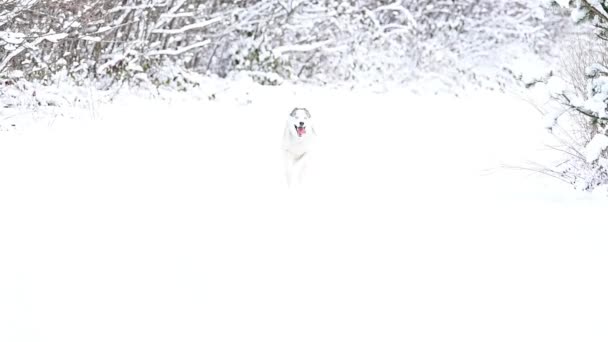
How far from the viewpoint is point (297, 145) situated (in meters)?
8.84

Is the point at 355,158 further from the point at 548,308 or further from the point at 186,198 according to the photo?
the point at 548,308

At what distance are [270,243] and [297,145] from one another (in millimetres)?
2664

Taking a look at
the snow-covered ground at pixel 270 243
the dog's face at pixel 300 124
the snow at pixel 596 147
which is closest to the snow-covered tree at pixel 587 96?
the snow at pixel 596 147

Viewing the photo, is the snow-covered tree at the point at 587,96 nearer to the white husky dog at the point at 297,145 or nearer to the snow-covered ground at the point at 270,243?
the snow-covered ground at the point at 270,243

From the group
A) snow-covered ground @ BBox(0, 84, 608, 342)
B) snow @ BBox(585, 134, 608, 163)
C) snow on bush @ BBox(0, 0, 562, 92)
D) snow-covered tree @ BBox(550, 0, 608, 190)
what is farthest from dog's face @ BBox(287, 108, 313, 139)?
snow @ BBox(585, 134, 608, 163)

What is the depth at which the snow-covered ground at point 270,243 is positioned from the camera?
4551mm

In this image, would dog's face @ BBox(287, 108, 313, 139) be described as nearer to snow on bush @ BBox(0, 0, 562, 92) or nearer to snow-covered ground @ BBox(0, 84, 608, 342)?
snow-covered ground @ BBox(0, 84, 608, 342)

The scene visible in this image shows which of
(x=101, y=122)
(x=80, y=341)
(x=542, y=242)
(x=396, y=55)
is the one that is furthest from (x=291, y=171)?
(x=396, y=55)

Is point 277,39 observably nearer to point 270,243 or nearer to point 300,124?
point 300,124

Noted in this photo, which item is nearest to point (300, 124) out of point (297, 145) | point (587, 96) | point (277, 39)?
point (297, 145)

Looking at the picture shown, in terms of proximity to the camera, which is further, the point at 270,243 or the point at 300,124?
the point at 300,124

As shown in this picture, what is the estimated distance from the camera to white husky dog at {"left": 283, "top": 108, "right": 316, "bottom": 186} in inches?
346

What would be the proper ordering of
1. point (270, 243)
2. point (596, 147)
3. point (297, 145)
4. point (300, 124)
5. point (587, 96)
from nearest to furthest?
point (270, 243)
point (596, 147)
point (587, 96)
point (300, 124)
point (297, 145)

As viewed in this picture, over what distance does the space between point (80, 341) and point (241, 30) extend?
40.9 feet
